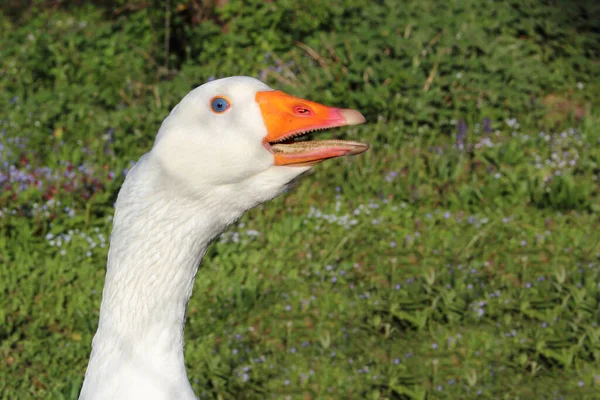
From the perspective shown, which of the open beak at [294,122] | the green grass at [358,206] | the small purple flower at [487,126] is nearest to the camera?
the open beak at [294,122]

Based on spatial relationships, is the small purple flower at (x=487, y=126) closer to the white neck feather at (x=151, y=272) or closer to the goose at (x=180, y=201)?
the goose at (x=180, y=201)

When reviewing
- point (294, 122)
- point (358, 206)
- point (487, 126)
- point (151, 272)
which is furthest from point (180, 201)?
point (487, 126)

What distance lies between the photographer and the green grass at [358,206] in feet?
15.3

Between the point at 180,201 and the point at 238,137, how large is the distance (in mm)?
291

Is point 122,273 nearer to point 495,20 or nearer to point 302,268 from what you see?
point 302,268

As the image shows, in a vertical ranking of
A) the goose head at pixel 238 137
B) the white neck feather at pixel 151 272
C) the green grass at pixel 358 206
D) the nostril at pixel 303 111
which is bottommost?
the green grass at pixel 358 206

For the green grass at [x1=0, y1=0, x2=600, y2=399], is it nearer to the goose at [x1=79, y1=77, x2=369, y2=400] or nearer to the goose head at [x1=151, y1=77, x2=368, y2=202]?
the goose at [x1=79, y1=77, x2=369, y2=400]

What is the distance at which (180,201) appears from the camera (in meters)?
2.80

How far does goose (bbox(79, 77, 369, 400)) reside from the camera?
9.04ft

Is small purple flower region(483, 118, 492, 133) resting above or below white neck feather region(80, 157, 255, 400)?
below

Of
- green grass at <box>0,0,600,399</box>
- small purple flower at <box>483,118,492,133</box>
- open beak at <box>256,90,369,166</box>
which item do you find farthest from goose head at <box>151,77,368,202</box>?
small purple flower at <box>483,118,492,133</box>

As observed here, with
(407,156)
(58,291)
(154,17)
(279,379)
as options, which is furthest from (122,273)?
(154,17)

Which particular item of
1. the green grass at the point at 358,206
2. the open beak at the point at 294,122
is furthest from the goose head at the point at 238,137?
the green grass at the point at 358,206

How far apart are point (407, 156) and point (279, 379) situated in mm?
2650
